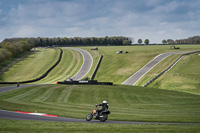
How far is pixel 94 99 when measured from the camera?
44.4 m

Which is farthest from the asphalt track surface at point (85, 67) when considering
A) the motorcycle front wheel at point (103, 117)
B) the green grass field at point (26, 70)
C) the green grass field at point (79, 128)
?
the green grass field at point (79, 128)

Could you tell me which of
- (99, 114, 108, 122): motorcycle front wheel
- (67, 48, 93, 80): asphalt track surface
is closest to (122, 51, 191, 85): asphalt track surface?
(67, 48, 93, 80): asphalt track surface

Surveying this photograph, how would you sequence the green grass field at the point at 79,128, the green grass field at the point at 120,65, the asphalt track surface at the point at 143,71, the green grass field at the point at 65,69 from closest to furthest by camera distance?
1. the green grass field at the point at 79,128
2. the asphalt track surface at the point at 143,71
3. the green grass field at the point at 120,65
4. the green grass field at the point at 65,69

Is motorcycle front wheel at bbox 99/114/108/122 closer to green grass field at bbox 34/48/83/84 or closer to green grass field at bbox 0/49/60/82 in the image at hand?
green grass field at bbox 34/48/83/84

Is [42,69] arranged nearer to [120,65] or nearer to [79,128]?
[120,65]

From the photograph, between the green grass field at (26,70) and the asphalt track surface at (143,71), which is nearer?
the asphalt track surface at (143,71)

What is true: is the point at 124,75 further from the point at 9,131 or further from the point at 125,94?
the point at 9,131

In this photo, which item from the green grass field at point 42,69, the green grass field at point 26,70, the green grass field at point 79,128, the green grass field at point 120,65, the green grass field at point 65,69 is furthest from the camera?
the green grass field at point 26,70

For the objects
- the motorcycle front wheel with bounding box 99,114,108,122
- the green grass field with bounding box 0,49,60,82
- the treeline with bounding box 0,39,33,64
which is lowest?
the green grass field with bounding box 0,49,60,82

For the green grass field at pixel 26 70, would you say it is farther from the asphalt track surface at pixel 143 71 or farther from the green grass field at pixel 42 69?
the asphalt track surface at pixel 143 71

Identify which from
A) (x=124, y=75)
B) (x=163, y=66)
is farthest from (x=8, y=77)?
(x=163, y=66)

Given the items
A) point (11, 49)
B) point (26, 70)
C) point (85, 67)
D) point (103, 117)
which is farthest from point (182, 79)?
point (11, 49)

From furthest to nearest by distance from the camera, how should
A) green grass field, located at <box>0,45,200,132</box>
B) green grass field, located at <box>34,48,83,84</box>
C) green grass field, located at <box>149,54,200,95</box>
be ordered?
green grass field, located at <box>34,48,83,84</box> < green grass field, located at <box>149,54,200,95</box> < green grass field, located at <box>0,45,200,132</box>

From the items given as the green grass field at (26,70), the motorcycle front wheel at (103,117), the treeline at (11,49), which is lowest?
the green grass field at (26,70)
